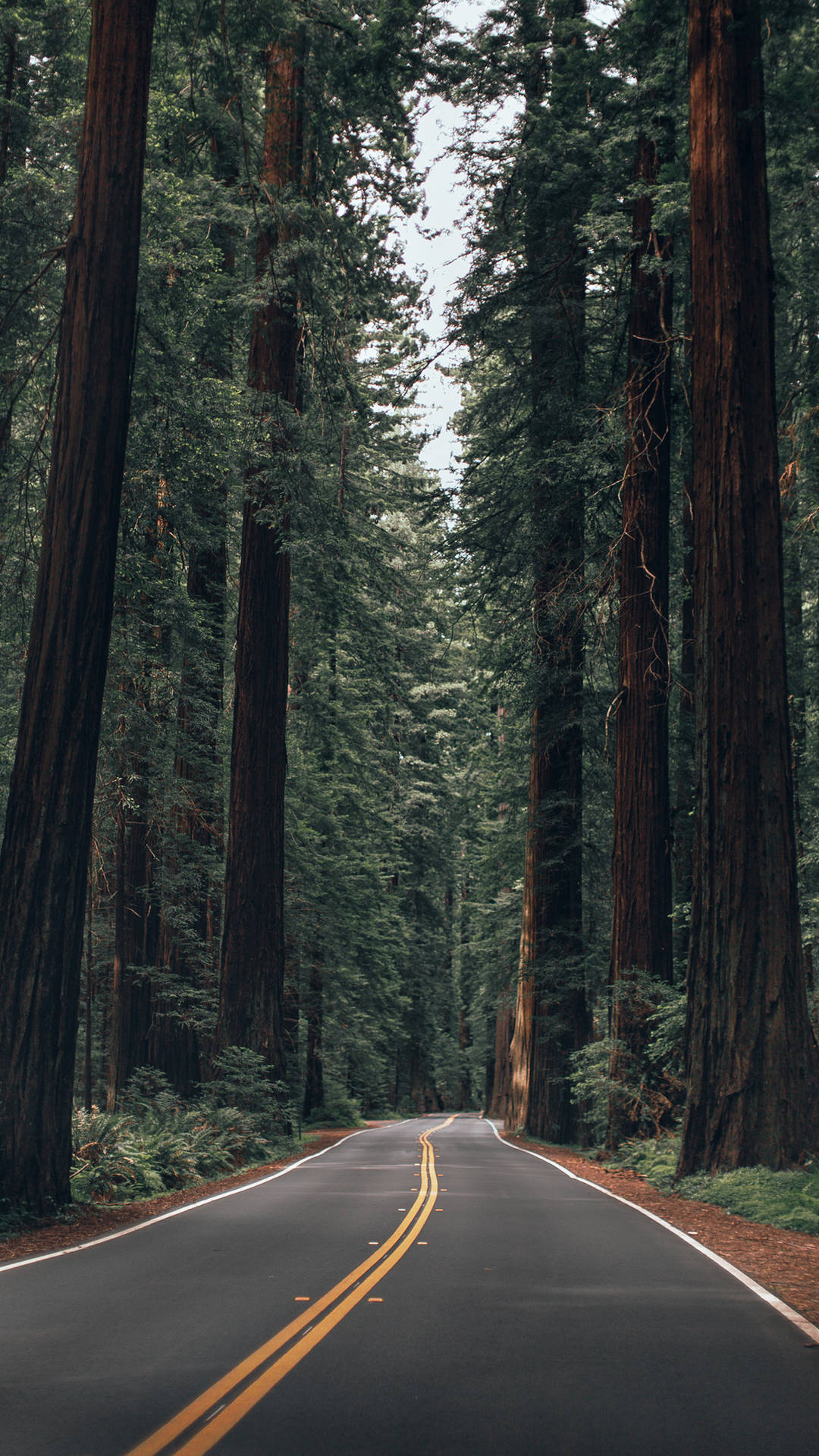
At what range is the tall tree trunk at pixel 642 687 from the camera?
1816 centimetres

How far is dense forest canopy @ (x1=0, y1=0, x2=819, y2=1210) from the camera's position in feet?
42.2

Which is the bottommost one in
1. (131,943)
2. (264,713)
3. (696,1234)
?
(696,1234)

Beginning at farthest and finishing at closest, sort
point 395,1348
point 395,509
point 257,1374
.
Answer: point 395,509 < point 395,1348 < point 257,1374

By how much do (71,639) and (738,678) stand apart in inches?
292

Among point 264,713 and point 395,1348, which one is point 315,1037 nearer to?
point 264,713

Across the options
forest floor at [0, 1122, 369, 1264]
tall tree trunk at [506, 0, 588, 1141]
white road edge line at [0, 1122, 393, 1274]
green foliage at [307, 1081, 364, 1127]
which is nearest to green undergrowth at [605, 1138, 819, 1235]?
white road edge line at [0, 1122, 393, 1274]

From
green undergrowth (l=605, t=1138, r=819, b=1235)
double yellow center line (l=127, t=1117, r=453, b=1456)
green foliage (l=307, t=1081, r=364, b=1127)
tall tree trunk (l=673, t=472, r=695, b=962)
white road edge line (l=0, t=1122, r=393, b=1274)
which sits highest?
tall tree trunk (l=673, t=472, r=695, b=962)

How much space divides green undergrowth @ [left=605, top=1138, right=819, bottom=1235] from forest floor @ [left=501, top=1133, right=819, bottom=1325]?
3.2 inches

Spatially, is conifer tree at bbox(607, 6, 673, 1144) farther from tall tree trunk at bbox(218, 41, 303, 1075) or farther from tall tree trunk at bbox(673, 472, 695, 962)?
tall tree trunk at bbox(218, 41, 303, 1075)

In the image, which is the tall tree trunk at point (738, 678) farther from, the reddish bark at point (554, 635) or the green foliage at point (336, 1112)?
the green foliage at point (336, 1112)

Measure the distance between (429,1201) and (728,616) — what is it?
A: 7578 millimetres

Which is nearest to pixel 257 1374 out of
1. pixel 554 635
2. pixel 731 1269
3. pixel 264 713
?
pixel 731 1269

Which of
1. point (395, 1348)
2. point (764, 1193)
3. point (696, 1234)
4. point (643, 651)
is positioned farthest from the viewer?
point (643, 651)

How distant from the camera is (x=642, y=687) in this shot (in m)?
18.8
